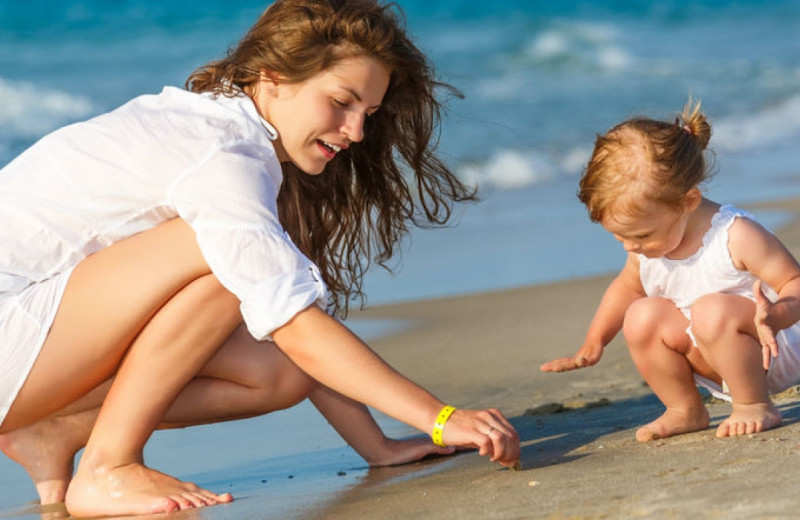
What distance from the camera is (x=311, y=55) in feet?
10.3

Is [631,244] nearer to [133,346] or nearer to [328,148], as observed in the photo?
[328,148]

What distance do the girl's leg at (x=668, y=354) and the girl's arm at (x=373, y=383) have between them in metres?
0.59

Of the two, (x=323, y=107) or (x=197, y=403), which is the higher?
(x=323, y=107)

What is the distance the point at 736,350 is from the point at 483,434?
72 centimetres

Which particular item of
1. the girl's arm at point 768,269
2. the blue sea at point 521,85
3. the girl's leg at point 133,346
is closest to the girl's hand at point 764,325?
the girl's arm at point 768,269

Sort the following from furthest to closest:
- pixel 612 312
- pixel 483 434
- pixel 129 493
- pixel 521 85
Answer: pixel 521 85 → pixel 612 312 → pixel 129 493 → pixel 483 434

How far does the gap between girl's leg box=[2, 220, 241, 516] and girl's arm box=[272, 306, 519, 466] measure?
290 millimetres

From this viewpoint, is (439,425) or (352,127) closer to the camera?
(439,425)

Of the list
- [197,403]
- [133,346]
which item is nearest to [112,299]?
[133,346]

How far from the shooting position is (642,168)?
3201mm

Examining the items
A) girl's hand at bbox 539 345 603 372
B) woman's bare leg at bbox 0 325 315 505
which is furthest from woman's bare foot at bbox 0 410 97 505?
girl's hand at bbox 539 345 603 372

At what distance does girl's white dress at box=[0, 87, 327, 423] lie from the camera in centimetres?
285

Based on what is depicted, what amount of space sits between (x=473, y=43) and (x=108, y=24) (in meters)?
4.72

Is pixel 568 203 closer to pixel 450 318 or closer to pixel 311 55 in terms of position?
pixel 450 318
